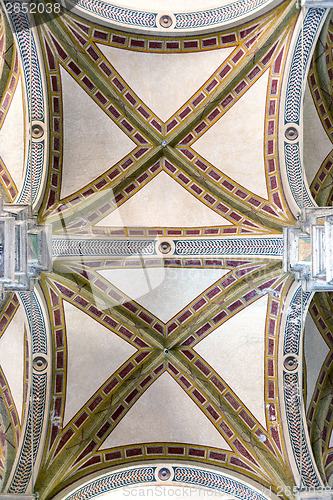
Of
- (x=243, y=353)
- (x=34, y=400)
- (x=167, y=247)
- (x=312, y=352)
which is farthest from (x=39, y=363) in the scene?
(x=312, y=352)

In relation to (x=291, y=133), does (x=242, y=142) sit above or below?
above

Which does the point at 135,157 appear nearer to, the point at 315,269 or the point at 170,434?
the point at 315,269

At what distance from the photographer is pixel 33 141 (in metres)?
10.1

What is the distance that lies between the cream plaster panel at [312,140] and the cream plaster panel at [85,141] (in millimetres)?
3017

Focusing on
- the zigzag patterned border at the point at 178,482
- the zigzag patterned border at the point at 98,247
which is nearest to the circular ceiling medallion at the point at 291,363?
the zigzag patterned border at the point at 178,482

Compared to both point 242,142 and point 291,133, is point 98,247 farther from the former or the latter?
point 291,133

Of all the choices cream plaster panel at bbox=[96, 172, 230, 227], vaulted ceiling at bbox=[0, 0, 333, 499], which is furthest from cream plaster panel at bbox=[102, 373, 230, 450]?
cream plaster panel at bbox=[96, 172, 230, 227]

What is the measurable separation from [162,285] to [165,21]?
14.7 feet

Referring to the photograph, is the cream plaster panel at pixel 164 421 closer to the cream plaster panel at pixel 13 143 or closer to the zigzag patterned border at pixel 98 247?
the zigzag patterned border at pixel 98 247

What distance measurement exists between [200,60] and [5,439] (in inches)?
282

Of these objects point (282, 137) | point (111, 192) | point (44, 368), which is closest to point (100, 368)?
point (44, 368)

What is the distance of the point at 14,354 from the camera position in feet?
34.2

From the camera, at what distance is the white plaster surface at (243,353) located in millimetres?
10516

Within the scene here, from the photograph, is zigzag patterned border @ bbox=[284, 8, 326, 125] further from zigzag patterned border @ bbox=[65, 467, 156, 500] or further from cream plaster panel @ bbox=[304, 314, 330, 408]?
zigzag patterned border @ bbox=[65, 467, 156, 500]
